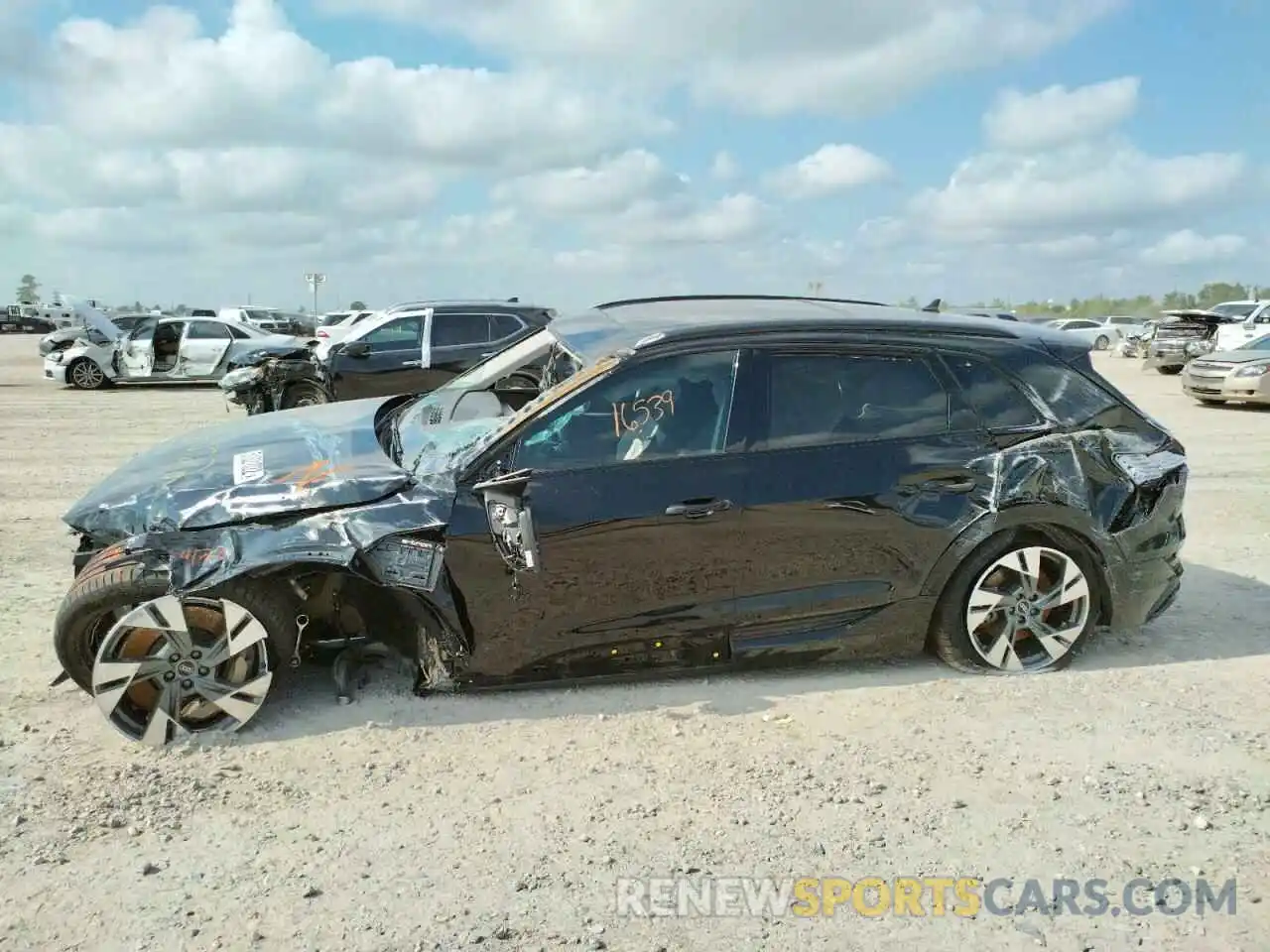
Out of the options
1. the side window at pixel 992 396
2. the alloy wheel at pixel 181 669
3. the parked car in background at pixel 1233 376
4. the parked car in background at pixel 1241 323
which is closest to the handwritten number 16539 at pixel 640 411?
the side window at pixel 992 396

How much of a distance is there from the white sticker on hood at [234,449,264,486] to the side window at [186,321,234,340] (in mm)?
16258

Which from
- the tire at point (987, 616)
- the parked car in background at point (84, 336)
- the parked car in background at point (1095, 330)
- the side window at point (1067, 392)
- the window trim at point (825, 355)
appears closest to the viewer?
the window trim at point (825, 355)

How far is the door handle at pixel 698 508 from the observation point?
3918 mm

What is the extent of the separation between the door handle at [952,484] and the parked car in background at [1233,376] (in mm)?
14221

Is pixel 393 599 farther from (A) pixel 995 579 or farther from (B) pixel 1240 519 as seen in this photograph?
(B) pixel 1240 519

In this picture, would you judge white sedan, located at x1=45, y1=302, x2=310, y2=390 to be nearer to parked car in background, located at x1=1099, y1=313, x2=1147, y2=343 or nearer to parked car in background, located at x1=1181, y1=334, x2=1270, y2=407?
parked car in background, located at x1=1181, y1=334, x2=1270, y2=407

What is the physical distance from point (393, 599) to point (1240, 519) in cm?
687

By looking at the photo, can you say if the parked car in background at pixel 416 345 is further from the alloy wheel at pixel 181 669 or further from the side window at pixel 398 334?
the alloy wheel at pixel 181 669

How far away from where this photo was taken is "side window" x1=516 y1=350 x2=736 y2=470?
12.8 feet

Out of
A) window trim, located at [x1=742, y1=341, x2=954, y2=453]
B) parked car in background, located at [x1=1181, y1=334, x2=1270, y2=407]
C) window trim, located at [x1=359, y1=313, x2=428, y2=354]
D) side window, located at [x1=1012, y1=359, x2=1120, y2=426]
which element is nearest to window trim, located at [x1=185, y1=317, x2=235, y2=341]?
window trim, located at [x1=359, y1=313, x2=428, y2=354]

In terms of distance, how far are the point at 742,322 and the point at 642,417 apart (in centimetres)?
67

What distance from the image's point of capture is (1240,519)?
302 inches

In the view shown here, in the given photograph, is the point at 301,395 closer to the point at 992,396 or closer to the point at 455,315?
the point at 455,315

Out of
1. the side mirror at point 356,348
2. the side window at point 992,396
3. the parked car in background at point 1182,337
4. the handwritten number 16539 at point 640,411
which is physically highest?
the parked car in background at point 1182,337
